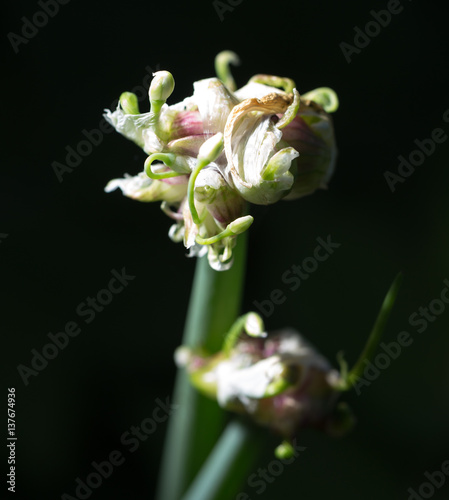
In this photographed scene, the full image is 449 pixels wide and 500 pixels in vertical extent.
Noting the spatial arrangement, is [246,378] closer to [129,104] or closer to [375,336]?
[375,336]

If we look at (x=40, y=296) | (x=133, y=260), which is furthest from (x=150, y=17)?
(x=40, y=296)

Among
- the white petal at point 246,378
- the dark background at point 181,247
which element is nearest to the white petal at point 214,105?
the white petal at point 246,378

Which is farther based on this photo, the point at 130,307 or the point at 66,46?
the point at 130,307

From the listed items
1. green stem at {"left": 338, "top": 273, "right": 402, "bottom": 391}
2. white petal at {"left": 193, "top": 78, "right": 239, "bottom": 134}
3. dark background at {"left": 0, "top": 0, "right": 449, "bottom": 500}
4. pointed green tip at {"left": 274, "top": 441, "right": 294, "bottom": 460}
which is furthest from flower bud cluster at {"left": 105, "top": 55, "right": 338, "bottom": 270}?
dark background at {"left": 0, "top": 0, "right": 449, "bottom": 500}

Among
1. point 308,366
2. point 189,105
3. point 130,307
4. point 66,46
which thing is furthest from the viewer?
point 130,307

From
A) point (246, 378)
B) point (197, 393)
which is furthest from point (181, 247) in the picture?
point (246, 378)

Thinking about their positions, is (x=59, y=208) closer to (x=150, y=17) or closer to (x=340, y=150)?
(x=150, y=17)

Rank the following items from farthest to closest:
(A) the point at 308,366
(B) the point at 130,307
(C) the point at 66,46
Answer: (B) the point at 130,307
(C) the point at 66,46
(A) the point at 308,366
